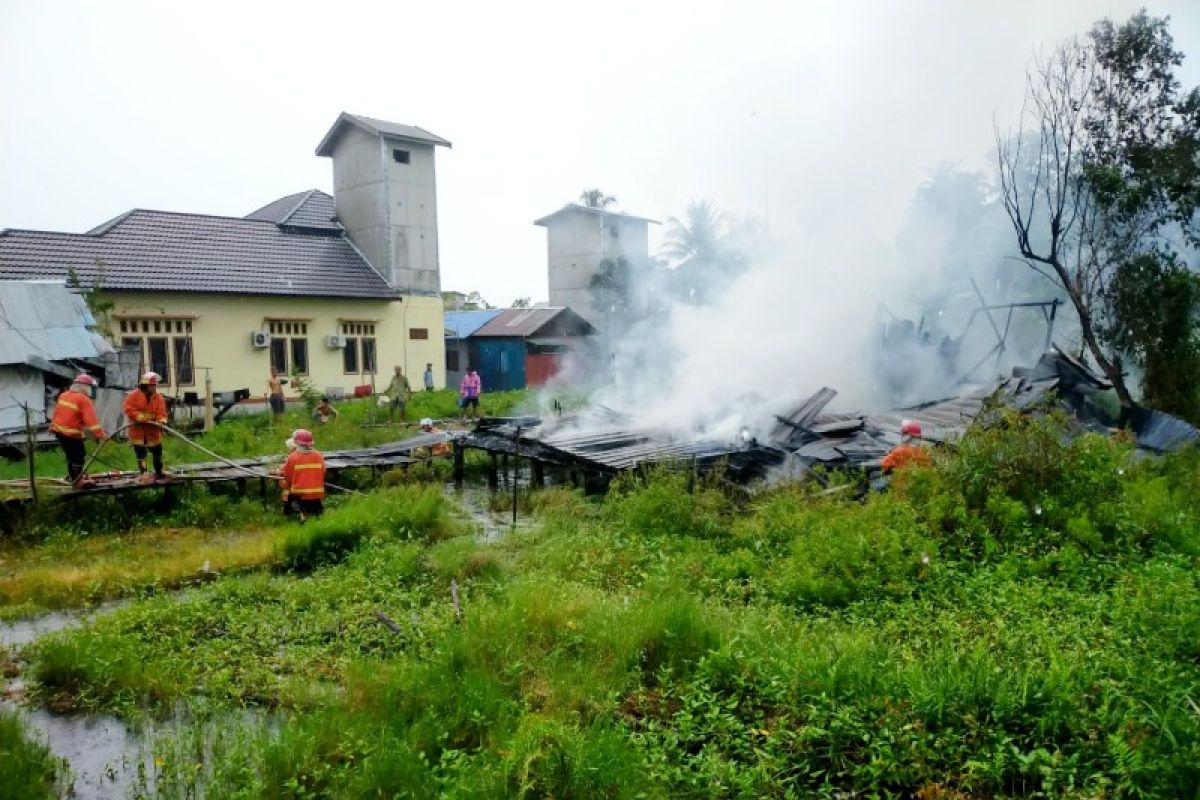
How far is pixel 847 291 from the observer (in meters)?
18.8

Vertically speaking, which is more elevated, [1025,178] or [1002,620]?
[1025,178]

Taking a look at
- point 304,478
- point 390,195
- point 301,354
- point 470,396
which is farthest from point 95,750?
point 390,195

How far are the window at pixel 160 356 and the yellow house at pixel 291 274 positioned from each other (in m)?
0.02

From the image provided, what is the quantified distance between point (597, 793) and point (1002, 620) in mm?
3249

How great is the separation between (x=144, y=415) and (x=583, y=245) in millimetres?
27222

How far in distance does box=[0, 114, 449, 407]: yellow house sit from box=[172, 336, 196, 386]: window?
0.08 ft

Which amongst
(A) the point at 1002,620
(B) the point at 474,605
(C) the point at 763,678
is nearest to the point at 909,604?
(A) the point at 1002,620

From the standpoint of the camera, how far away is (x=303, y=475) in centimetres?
927

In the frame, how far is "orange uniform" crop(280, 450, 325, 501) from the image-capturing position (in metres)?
9.20

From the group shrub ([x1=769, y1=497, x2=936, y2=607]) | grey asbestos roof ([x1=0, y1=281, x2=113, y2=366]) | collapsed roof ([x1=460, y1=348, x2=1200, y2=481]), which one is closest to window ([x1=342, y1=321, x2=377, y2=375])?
grey asbestos roof ([x1=0, y1=281, x2=113, y2=366])

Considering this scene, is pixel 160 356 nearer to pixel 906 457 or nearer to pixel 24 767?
pixel 24 767

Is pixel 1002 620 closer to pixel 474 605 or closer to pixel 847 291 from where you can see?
pixel 474 605

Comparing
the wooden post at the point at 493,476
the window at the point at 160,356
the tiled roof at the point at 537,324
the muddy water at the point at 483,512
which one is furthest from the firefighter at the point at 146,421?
the tiled roof at the point at 537,324

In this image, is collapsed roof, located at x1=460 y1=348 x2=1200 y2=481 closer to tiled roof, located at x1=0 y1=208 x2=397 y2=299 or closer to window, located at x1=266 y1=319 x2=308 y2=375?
window, located at x1=266 y1=319 x2=308 y2=375
